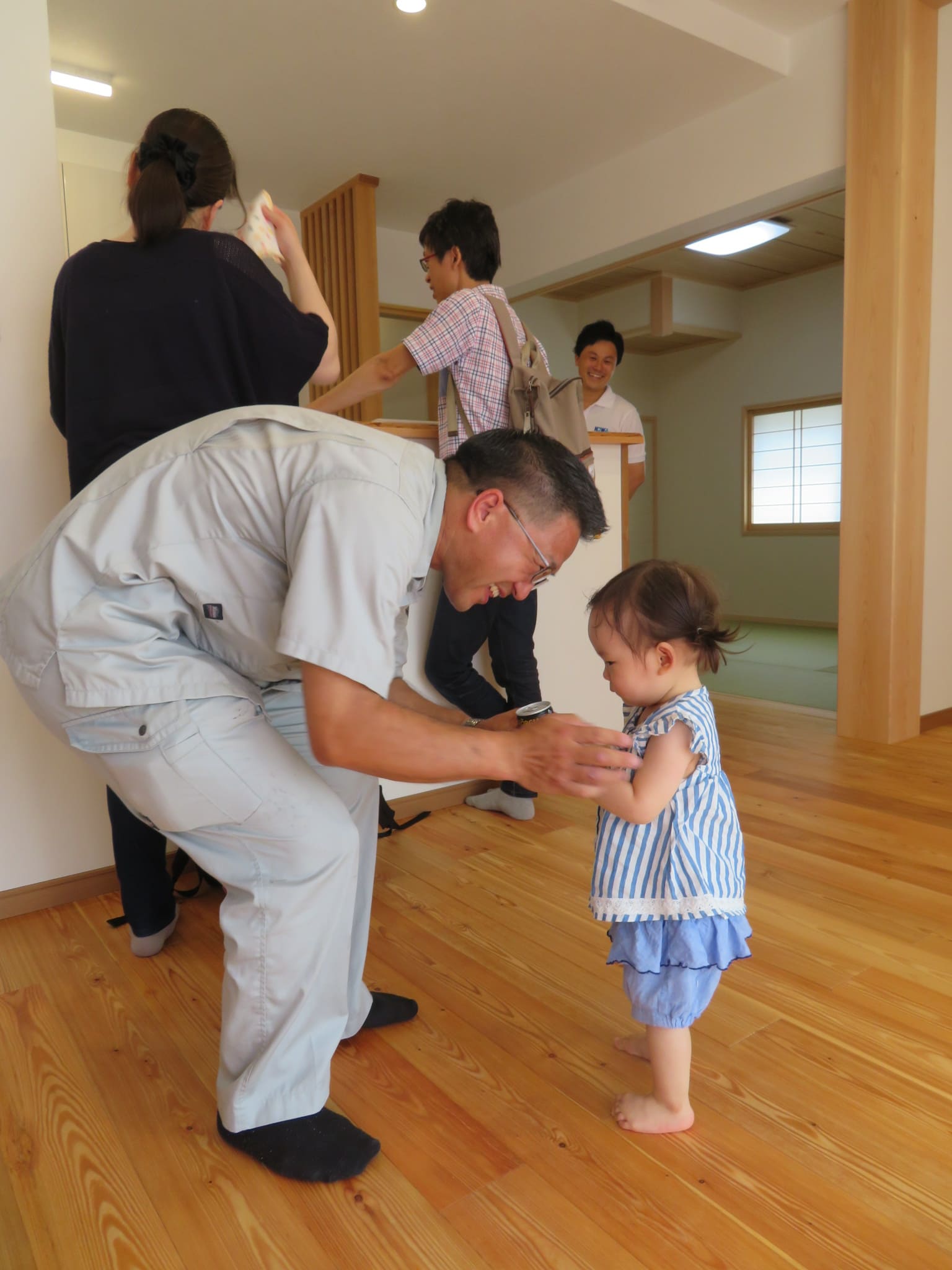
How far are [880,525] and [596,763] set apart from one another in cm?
Answer: 262

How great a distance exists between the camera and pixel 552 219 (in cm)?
459

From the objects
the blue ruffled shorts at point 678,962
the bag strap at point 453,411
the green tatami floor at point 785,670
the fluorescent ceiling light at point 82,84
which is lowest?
the green tatami floor at point 785,670

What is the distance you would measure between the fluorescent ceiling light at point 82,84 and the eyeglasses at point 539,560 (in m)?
3.50

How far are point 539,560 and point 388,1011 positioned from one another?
821mm

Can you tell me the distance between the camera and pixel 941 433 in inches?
133

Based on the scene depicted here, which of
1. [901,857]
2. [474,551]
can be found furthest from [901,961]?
[474,551]

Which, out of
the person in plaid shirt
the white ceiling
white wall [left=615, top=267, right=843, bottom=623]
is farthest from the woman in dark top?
white wall [left=615, top=267, right=843, bottom=623]

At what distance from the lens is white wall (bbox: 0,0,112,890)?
6.09 ft

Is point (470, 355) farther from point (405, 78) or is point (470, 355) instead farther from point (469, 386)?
point (405, 78)

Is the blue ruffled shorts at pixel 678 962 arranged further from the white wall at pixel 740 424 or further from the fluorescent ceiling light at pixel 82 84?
the white wall at pixel 740 424

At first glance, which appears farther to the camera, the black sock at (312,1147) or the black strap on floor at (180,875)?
the black strap on floor at (180,875)

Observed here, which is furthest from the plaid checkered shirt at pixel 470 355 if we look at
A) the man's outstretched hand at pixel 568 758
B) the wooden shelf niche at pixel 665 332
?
the wooden shelf niche at pixel 665 332

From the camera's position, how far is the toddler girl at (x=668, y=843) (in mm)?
1164

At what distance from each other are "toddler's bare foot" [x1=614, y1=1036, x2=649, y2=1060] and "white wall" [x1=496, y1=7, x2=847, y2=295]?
319 centimetres
